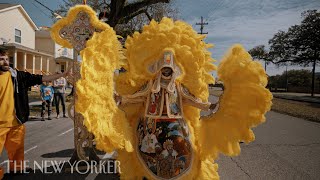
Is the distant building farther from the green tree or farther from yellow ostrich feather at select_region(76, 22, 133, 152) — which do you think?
the green tree

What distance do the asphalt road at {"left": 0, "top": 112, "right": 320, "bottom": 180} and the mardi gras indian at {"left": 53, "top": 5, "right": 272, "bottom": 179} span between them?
5.29ft

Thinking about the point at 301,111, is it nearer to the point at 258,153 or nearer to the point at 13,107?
the point at 258,153

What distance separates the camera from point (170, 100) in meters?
2.87

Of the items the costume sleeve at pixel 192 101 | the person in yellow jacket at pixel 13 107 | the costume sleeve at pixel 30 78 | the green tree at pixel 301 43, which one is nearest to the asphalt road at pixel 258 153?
the person in yellow jacket at pixel 13 107

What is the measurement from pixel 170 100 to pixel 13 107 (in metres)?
2.38

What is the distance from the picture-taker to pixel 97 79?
2.52 metres

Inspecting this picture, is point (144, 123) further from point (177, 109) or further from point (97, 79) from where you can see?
point (97, 79)

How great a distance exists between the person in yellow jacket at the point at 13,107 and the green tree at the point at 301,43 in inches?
1464

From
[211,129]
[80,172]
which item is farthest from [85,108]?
[80,172]

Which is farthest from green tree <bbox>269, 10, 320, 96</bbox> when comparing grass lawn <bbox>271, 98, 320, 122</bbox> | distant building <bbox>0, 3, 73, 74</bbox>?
distant building <bbox>0, 3, 73, 74</bbox>

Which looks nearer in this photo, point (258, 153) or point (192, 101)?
point (192, 101)

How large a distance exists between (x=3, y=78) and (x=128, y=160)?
A: 2172 millimetres

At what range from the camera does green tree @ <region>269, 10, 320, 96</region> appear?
36750mm

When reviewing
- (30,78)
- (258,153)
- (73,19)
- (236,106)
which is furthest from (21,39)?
(236,106)
